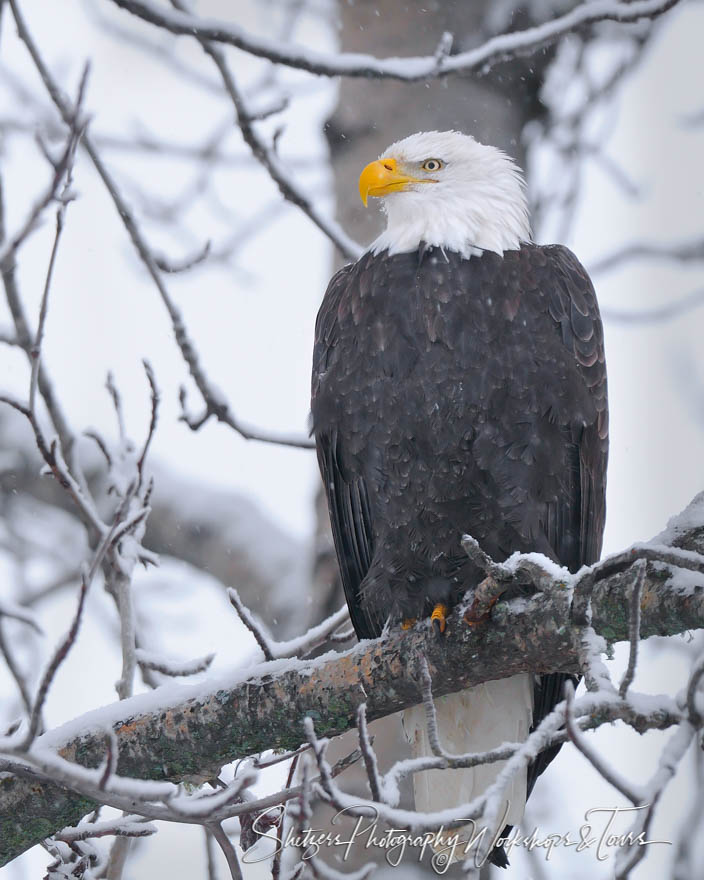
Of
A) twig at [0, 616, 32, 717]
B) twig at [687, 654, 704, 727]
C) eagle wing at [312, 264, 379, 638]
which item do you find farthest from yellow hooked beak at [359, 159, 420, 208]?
twig at [687, 654, 704, 727]

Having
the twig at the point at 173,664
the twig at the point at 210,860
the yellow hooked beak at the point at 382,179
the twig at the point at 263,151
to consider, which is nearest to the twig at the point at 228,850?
the twig at the point at 210,860

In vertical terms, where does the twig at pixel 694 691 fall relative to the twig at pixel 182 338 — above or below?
below

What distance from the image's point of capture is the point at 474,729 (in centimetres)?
332

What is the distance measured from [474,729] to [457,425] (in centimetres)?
97

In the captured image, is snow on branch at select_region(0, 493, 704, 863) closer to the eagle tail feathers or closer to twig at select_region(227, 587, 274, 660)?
twig at select_region(227, 587, 274, 660)

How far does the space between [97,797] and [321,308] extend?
1843 millimetres

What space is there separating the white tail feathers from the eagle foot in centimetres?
50

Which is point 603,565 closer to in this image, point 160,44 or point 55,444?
point 55,444

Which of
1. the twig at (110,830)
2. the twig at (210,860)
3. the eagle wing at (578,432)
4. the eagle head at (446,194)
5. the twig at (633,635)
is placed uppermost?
the eagle head at (446,194)

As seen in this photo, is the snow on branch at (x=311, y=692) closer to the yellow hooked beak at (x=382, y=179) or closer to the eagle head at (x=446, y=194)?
the eagle head at (x=446, y=194)

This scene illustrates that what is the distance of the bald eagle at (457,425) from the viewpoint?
9.56ft

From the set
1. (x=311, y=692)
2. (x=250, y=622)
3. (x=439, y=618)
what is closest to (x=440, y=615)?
(x=439, y=618)

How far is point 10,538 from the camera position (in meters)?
5.41

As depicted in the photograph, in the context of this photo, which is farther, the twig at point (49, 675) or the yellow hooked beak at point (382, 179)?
the yellow hooked beak at point (382, 179)
